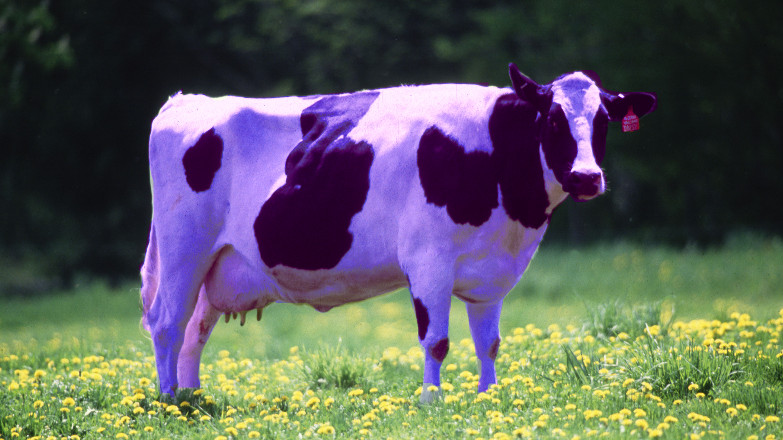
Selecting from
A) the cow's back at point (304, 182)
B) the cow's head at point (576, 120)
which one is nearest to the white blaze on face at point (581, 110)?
the cow's head at point (576, 120)

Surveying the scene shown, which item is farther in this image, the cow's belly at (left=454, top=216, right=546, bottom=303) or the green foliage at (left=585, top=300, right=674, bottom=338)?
the green foliage at (left=585, top=300, right=674, bottom=338)

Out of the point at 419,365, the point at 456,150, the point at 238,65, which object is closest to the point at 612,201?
the point at 238,65

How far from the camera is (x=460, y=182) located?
544 cm

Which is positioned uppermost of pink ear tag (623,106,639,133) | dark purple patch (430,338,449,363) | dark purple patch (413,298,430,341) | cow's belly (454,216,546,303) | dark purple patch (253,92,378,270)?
pink ear tag (623,106,639,133)

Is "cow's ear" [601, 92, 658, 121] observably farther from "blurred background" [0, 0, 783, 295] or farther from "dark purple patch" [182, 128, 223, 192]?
"blurred background" [0, 0, 783, 295]

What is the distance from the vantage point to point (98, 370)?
7.07 m

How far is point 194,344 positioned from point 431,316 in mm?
2106

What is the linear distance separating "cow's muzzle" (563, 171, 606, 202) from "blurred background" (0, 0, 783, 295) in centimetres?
1603

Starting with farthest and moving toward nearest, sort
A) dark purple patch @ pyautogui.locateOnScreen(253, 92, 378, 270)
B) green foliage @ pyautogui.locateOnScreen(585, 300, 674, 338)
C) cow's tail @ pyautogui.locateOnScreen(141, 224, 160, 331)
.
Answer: green foliage @ pyautogui.locateOnScreen(585, 300, 674, 338), cow's tail @ pyautogui.locateOnScreen(141, 224, 160, 331), dark purple patch @ pyautogui.locateOnScreen(253, 92, 378, 270)

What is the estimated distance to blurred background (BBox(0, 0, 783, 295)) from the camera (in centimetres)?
2164

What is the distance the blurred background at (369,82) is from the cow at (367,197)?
→ 13.8 m

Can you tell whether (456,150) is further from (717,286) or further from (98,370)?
(717,286)

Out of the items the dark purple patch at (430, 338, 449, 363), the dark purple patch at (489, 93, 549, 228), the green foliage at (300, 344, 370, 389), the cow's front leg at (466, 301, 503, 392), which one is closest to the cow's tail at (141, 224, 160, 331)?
the green foliage at (300, 344, 370, 389)

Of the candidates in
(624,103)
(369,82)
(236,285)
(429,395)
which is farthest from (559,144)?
(369,82)
